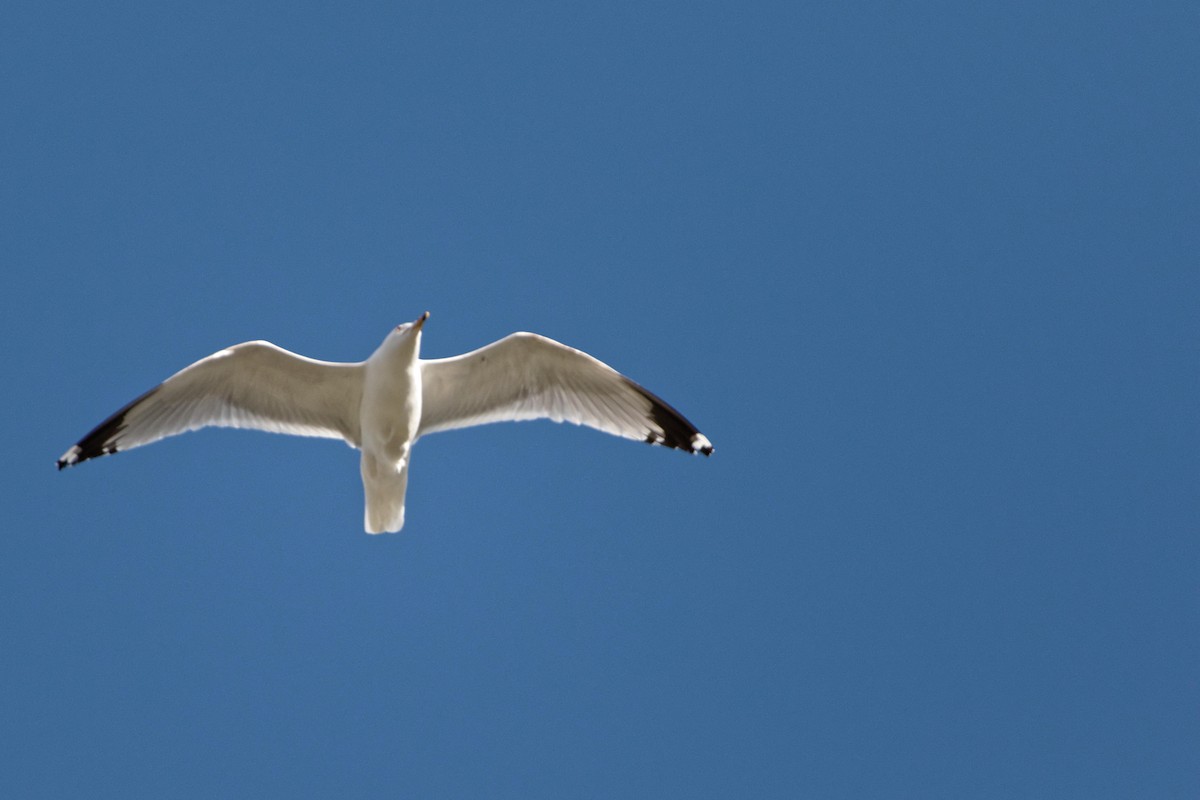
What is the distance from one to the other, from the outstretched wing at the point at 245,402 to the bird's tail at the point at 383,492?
1.21 ft

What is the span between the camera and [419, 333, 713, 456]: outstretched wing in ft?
30.2

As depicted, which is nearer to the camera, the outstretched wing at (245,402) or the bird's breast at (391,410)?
the bird's breast at (391,410)

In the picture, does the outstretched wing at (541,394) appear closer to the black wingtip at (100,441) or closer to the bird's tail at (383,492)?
the bird's tail at (383,492)

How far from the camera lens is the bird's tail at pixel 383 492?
355 inches

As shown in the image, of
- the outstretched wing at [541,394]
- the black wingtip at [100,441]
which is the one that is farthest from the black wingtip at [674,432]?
the black wingtip at [100,441]

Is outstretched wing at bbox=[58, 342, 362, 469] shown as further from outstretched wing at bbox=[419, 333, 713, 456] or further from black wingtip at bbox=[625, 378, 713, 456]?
black wingtip at bbox=[625, 378, 713, 456]

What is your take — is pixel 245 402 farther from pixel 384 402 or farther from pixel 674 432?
pixel 674 432

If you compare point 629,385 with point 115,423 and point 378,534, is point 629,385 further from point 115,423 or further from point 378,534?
point 115,423

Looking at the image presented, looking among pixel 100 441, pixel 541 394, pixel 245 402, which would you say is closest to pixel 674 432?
pixel 541 394

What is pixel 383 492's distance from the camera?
29.8 feet

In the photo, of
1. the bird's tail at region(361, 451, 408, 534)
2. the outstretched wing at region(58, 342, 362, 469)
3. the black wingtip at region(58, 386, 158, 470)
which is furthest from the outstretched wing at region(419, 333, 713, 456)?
the black wingtip at region(58, 386, 158, 470)

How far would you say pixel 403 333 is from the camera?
8719 mm

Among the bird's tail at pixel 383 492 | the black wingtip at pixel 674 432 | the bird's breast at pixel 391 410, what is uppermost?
the black wingtip at pixel 674 432

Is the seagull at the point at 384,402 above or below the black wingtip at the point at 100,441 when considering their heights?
above
